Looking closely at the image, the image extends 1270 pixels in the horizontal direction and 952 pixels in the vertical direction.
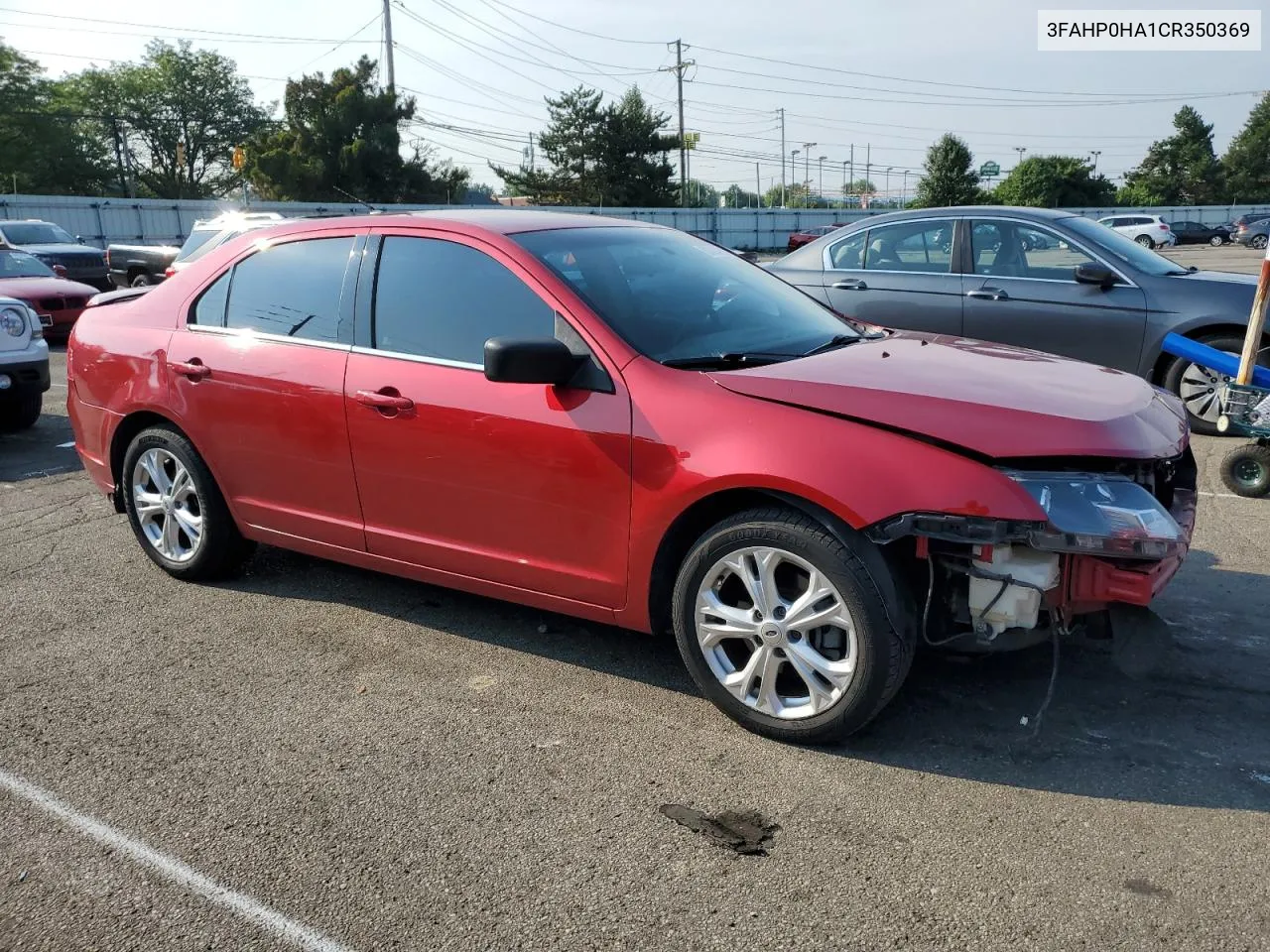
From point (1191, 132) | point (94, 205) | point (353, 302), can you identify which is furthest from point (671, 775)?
point (1191, 132)

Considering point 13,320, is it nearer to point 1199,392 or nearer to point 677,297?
point 677,297

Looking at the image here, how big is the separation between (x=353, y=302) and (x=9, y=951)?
8.50 ft

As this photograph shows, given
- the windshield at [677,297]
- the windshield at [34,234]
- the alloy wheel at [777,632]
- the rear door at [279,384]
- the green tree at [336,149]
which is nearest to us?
Result: the alloy wheel at [777,632]

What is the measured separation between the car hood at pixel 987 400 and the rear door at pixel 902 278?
4.25m

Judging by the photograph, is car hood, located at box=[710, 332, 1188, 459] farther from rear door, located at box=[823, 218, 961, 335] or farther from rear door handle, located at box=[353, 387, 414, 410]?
rear door, located at box=[823, 218, 961, 335]

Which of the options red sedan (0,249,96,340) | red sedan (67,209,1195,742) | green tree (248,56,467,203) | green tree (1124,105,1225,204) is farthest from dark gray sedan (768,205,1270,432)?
green tree (1124,105,1225,204)

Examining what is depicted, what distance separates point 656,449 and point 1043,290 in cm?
539

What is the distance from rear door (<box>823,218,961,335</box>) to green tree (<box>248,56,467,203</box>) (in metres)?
46.7

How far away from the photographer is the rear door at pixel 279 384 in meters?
4.36

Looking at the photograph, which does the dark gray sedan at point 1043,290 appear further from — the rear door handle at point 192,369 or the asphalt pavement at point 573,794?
the rear door handle at point 192,369

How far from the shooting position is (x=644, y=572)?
11.9 ft

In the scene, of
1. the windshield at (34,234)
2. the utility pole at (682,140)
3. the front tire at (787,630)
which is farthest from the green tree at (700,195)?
the front tire at (787,630)

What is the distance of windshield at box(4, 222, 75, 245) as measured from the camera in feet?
66.4

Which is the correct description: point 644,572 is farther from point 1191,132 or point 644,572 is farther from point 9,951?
point 1191,132
